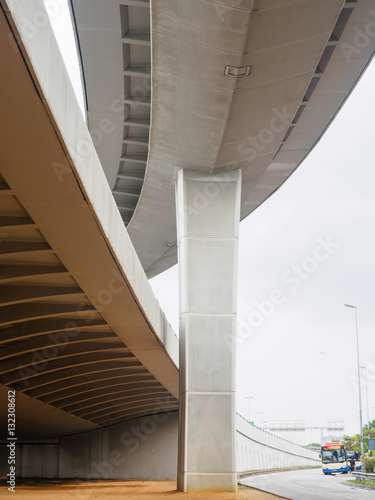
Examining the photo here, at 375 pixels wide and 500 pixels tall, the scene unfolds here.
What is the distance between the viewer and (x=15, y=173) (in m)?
9.33

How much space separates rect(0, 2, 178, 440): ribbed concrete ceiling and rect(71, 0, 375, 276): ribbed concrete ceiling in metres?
5.20

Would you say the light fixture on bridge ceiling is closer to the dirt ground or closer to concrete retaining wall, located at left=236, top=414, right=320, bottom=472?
the dirt ground

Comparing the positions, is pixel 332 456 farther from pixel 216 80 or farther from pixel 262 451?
pixel 216 80

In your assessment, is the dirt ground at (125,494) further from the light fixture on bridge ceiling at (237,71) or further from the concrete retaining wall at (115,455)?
the concrete retaining wall at (115,455)

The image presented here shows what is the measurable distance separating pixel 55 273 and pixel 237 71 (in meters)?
6.87

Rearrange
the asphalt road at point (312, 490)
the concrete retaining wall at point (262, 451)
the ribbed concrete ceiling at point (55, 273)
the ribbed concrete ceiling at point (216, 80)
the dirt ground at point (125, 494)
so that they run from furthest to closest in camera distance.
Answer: the concrete retaining wall at point (262, 451)
the asphalt road at point (312, 490)
the dirt ground at point (125, 494)
the ribbed concrete ceiling at point (216, 80)
the ribbed concrete ceiling at point (55, 273)

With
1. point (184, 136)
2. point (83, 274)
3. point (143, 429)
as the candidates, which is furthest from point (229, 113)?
point (143, 429)

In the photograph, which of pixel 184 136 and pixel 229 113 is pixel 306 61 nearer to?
pixel 229 113

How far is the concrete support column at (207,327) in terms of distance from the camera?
64.6 feet

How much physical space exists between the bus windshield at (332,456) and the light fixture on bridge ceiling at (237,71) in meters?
42.0

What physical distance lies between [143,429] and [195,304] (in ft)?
78.4

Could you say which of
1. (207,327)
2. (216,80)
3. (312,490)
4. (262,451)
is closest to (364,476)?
(312,490)

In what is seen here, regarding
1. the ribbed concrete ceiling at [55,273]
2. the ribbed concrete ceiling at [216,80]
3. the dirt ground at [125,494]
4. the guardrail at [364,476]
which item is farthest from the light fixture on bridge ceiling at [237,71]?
the guardrail at [364,476]

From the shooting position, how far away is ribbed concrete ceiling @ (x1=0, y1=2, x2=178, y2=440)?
7.73 m
